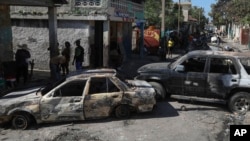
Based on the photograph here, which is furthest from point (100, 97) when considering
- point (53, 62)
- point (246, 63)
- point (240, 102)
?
point (53, 62)

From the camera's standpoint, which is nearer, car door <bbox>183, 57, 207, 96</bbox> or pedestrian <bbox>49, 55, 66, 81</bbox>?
car door <bbox>183, 57, 207, 96</bbox>

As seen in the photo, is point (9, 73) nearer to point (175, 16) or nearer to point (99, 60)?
point (99, 60)

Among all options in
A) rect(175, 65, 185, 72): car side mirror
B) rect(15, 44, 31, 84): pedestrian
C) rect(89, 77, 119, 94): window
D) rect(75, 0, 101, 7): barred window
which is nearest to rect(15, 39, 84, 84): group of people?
rect(15, 44, 31, 84): pedestrian

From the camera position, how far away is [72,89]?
362 inches

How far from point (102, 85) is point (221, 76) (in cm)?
345

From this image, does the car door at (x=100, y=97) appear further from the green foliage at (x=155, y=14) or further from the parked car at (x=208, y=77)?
the green foliage at (x=155, y=14)

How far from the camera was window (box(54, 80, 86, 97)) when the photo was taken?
9.07 m

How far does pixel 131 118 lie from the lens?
31.1 ft

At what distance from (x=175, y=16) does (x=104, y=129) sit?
141 ft

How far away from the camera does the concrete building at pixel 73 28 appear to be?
1664 centimetres

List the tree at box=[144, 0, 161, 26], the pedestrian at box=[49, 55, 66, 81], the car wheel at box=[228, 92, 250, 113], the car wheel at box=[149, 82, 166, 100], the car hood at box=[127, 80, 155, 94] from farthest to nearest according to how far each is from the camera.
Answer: the tree at box=[144, 0, 161, 26]
the pedestrian at box=[49, 55, 66, 81]
the car wheel at box=[149, 82, 166, 100]
the car wheel at box=[228, 92, 250, 113]
the car hood at box=[127, 80, 155, 94]

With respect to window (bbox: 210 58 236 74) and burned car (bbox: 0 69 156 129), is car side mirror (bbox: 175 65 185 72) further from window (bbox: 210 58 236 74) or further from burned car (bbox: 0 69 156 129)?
burned car (bbox: 0 69 156 129)

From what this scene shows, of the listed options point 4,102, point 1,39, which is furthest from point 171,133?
point 1,39

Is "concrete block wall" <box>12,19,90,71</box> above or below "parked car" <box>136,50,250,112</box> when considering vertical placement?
above
